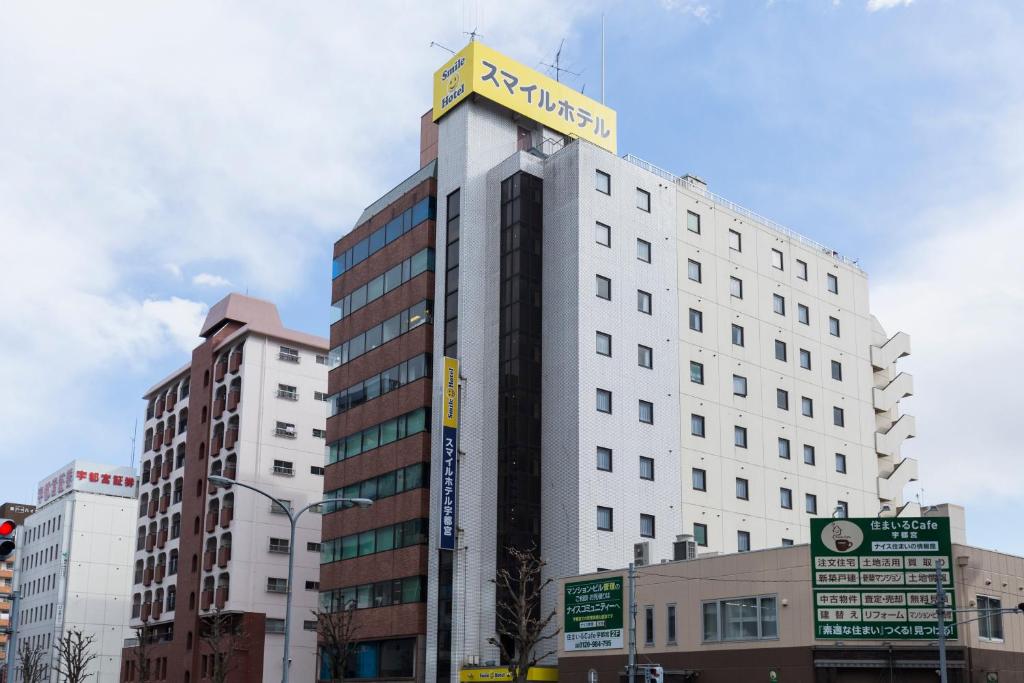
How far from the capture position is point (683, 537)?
59.0 metres

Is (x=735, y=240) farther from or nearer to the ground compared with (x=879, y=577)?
farther from the ground

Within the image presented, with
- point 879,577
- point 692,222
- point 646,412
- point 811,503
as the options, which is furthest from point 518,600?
point 692,222

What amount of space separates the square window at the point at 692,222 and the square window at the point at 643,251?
466 cm

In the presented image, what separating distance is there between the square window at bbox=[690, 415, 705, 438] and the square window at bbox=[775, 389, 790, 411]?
7.34m

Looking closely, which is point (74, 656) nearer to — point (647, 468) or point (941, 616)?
point (647, 468)

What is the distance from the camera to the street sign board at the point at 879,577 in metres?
44.7

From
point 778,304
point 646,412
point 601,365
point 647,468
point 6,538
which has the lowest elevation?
point 6,538

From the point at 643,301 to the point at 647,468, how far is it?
10.2 m

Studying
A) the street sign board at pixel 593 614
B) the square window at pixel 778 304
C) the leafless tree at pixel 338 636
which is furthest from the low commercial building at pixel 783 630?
the square window at pixel 778 304

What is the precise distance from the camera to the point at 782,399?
257 feet

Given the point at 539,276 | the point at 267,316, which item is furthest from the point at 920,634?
the point at 267,316

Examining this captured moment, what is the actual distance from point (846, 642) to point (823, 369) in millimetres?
38479

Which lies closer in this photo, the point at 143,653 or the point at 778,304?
the point at 778,304

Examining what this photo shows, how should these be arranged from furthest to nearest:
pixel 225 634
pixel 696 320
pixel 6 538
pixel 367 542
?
pixel 225 634 < pixel 696 320 < pixel 367 542 < pixel 6 538
